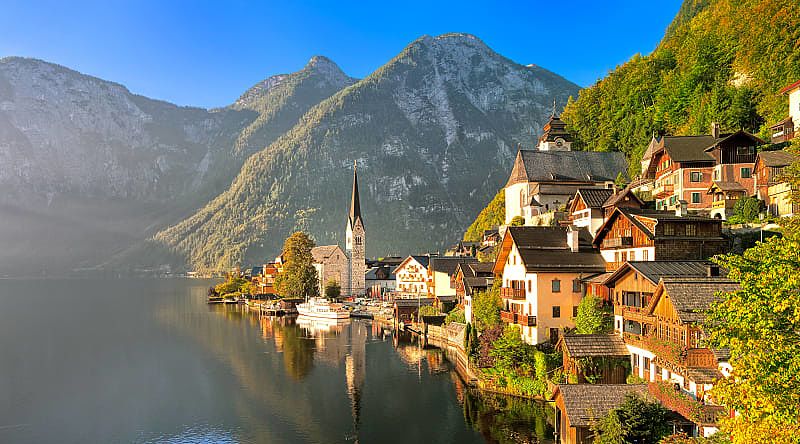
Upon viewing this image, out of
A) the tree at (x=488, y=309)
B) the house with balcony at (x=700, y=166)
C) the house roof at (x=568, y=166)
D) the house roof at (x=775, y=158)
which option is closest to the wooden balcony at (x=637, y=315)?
the tree at (x=488, y=309)

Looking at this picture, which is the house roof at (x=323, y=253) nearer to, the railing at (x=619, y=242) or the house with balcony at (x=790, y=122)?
the house with balcony at (x=790, y=122)

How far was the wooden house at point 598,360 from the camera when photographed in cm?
3800

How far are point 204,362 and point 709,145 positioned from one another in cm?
6134

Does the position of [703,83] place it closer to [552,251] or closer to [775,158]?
[775,158]

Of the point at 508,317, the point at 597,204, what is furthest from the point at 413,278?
the point at 508,317

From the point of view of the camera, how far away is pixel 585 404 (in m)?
31.3

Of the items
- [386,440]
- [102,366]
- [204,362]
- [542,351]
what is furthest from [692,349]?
[102,366]

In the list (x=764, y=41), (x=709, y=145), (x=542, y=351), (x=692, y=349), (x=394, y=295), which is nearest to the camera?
(x=692, y=349)

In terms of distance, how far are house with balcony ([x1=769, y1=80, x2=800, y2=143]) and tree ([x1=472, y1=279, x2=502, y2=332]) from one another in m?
35.3

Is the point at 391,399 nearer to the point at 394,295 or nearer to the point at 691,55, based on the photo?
the point at 394,295

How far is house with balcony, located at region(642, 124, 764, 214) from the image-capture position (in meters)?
58.8

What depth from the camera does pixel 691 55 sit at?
100625mm

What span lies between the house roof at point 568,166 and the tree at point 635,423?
69025 mm

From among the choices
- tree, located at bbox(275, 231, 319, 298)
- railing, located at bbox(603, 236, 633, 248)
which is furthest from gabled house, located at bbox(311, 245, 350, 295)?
railing, located at bbox(603, 236, 633, 248)
